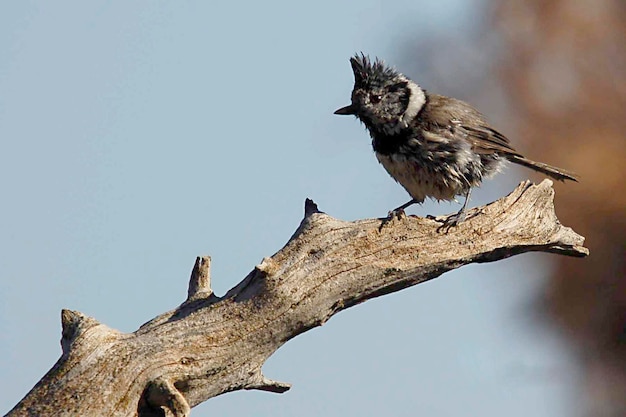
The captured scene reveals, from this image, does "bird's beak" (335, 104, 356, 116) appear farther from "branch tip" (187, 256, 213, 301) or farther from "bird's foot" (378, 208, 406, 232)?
"branch tip" (187, 256, 213, 301)

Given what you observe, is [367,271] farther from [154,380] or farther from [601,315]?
[601,315]

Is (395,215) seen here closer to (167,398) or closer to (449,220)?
(449,220)

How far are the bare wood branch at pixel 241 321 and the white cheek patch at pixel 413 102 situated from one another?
1046 millimetres

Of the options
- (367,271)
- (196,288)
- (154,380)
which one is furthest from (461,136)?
(154,380)

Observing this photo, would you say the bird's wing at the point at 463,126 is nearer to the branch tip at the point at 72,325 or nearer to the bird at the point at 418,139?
the bird at the point at 418,139

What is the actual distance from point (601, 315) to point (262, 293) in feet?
18.8

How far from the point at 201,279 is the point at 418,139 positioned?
1796 millimetres

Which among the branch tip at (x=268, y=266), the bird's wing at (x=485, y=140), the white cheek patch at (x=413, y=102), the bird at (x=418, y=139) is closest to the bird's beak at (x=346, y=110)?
the bird at (x=418, y=139)

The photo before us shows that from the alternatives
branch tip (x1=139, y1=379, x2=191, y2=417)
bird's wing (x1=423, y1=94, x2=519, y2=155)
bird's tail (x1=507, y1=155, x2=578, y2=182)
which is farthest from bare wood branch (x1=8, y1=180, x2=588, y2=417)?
bird's tail (x1=507, y1=155, x2=578, y2=182)

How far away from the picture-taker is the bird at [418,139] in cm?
732

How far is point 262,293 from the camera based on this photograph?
5.98 metres

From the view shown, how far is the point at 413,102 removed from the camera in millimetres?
7531

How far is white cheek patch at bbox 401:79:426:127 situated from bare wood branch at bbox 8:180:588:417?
1046 mm

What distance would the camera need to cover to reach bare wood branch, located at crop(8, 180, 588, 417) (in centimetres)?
573
